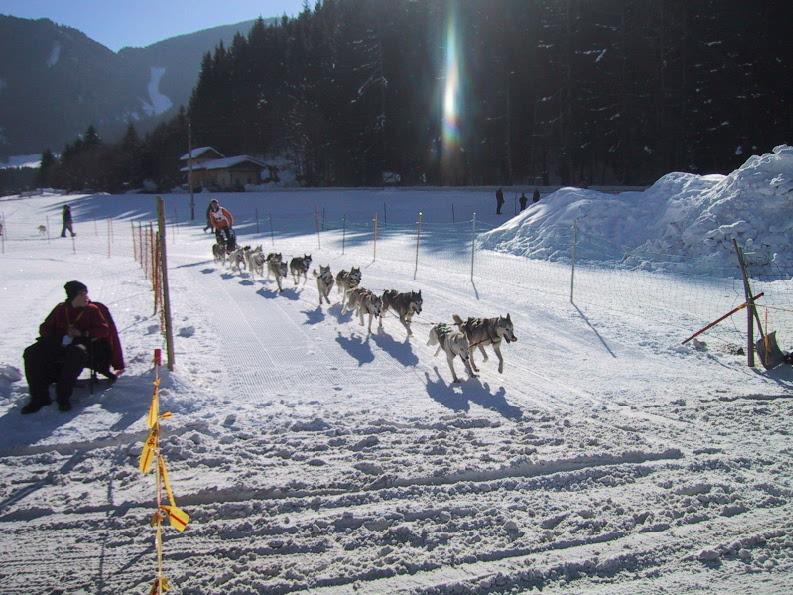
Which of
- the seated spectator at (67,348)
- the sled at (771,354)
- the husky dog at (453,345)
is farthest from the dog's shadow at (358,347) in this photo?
the sled at (771,354)

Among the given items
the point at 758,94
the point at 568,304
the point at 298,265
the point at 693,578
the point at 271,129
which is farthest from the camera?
the point at 271,129

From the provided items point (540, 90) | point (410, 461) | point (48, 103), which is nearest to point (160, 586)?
point (410, 461)

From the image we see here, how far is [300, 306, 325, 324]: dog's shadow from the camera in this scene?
10.3 meters

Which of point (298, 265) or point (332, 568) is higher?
point (298, 265)

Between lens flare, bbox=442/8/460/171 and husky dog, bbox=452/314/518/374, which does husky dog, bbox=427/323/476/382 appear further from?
lens flare, bbox=442/8/460/171

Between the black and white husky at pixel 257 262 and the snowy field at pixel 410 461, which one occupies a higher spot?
the black and white husky at pixel 257 262

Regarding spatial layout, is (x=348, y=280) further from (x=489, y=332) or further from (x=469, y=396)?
(x=469, y=396)

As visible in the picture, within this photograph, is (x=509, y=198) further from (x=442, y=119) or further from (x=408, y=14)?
(x=408, y=14)

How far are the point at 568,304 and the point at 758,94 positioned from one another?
3176 centimetres

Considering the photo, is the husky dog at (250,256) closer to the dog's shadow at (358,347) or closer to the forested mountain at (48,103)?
the dog's shadow at (358,347)

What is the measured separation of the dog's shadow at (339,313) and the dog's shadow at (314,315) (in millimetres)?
199

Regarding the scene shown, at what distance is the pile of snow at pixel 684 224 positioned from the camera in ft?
50.2

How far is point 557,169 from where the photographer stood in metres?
46.1

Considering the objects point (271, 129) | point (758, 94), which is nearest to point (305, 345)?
point (758, 94)
